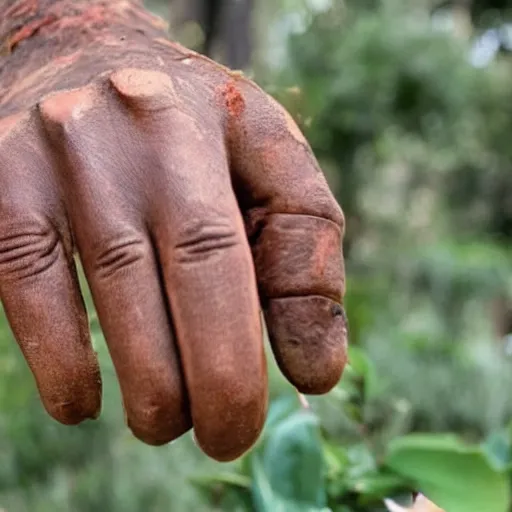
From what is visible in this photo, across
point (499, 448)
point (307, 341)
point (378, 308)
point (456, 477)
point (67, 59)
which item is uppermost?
point (67, 59)

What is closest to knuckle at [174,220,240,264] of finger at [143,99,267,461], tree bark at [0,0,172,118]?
finger at [143,99,267,461]

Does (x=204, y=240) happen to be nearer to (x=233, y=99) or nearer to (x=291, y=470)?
(x=233, y=99)

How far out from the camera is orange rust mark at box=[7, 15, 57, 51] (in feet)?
1.74

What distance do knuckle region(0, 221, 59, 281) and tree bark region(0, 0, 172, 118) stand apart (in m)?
0.09

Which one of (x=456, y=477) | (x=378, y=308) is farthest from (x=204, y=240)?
(x=378, y=308)

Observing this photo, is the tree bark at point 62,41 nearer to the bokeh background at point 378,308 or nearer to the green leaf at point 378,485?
the bokeh background at point 378,308

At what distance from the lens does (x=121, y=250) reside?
0.35 metres

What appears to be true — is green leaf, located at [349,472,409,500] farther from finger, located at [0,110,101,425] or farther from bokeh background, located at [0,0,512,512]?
finger, located at [0,110,101,425]

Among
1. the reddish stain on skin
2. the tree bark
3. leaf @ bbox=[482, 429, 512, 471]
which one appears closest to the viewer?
the tree bark

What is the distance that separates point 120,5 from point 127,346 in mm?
277

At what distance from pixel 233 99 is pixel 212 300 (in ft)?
0.39

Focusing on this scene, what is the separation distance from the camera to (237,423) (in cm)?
34

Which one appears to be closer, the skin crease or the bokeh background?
the skin crease

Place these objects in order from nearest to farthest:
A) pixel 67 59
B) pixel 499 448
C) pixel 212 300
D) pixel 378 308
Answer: pixel 212 300
pixel 67 59
pixel 499 448
pixel 378 308
